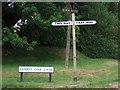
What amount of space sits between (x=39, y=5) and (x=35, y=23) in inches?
47.5

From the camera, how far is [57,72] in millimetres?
16766

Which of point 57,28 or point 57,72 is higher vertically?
point 57,28

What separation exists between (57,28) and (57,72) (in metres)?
6.76

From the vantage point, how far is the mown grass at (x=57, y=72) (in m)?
12.3

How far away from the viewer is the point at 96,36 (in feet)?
101

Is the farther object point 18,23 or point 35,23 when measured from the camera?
point 18,23

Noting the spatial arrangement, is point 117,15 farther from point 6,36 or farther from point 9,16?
point 6,36

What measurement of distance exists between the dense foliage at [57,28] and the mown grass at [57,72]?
1.15 meters

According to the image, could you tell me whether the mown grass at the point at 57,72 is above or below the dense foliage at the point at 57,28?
below

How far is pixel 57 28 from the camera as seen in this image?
2305 cm

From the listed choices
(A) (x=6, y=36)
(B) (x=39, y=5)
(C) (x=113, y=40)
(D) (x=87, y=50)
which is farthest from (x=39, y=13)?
(C) (x=113, y=40)

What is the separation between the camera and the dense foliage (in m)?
20.7

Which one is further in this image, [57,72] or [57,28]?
[57,28]

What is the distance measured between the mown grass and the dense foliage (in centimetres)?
115
